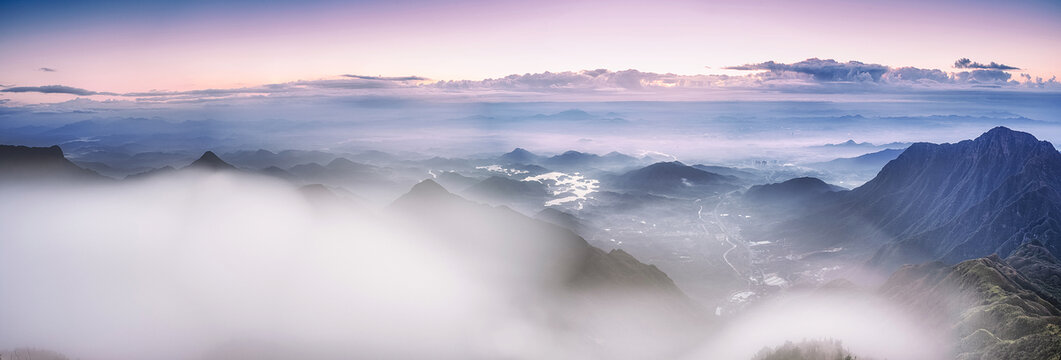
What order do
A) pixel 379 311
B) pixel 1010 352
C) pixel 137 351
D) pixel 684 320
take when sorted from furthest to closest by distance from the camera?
pixel 684 320, pixel 379 311, pixel 137 351, pixel 1010 352

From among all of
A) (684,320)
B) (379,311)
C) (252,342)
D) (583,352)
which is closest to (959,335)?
(684,320)

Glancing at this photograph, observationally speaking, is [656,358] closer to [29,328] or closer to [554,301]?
[554,301]

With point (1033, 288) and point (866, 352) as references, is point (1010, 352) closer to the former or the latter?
point (866, 352)

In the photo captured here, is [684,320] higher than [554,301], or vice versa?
[554,301]

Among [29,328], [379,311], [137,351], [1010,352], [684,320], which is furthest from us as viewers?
[684,320]

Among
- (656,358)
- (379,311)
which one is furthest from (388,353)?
(656,358)

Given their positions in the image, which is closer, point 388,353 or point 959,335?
point 388,353
